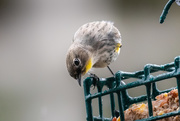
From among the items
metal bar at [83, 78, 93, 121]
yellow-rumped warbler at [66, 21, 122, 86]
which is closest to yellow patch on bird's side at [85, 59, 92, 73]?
yellow-rumped warbler at [66, 21, 122, 86]

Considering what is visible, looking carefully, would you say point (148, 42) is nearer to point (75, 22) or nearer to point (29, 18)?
point (75, 22)

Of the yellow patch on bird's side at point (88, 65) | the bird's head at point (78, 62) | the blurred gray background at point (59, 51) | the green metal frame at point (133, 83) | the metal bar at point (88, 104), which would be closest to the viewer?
the green metal frame at point (133, 83)

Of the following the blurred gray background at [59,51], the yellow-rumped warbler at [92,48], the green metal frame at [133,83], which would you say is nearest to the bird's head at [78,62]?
the yellow-rumped warbler at [92,48]

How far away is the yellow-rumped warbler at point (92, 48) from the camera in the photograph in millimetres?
5127

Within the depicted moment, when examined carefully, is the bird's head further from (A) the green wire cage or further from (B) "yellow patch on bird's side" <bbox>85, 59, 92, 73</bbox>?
(A) the green wire cage

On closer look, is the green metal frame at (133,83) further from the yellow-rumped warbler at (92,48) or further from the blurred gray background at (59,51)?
the blurred gray background at (59,51)

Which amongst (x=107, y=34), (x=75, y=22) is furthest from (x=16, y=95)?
(x=107, y=34)

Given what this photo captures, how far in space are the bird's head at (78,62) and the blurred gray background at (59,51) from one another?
1971mm

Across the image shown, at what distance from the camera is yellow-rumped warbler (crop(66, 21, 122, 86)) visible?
513 cm

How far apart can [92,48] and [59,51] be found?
3361 millimetres

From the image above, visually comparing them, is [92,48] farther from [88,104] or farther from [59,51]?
[59,51]

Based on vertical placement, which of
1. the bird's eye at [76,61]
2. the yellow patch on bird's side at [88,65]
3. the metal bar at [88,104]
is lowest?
the metal bar at [88,104]

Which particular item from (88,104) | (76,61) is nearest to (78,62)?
(76,61)

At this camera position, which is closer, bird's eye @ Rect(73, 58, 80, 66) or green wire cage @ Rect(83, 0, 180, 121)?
green wire cage @ Rect(83, 0, 180, 121)
